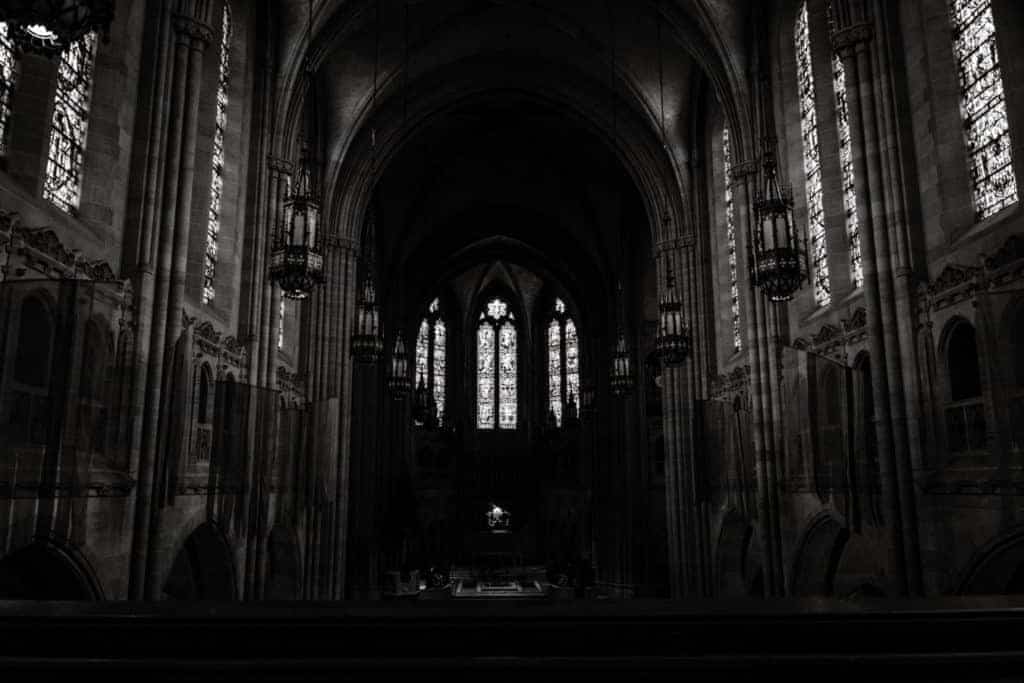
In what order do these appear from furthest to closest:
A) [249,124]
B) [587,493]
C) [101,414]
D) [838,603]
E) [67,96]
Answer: [587,493] < [249,124] < [67,96] < [101,414] < [838,603]

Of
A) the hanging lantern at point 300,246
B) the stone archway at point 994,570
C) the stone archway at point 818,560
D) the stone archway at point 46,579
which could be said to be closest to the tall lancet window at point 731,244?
the stone archway at point 818,560

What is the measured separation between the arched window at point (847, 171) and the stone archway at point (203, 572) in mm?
13670

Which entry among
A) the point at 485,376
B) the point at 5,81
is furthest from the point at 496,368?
the point at 5,81

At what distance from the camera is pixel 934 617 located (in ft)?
13.1

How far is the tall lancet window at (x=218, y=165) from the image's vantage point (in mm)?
15766

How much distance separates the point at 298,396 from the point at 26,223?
40.2 ft

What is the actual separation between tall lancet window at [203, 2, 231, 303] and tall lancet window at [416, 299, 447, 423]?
2752 cm

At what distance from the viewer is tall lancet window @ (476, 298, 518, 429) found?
46.0 meters

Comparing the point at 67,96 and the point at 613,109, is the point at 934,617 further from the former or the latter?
the point at 613,109

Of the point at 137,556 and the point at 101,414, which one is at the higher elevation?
the point at 101,414

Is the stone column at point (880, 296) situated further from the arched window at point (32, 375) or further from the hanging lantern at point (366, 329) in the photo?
the arched window at point (32, 375)

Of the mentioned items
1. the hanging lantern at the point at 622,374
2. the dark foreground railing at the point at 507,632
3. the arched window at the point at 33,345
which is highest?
the hanging lantern at the point at 622,374

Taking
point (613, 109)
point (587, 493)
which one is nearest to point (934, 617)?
point (613, 109)

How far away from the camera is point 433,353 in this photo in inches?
1781
